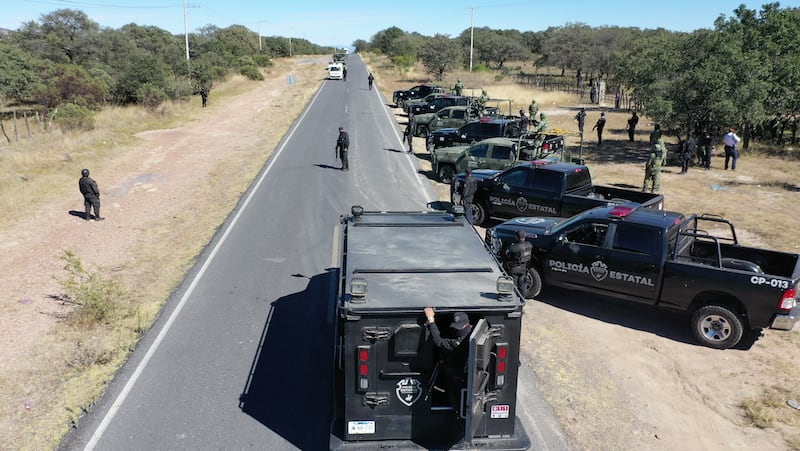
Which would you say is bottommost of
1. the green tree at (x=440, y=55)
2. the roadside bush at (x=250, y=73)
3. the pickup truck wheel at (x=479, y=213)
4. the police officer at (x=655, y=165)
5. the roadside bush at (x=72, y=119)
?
the pickup truck wheel at (x=479, y=213)

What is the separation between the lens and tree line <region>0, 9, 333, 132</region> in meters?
37.6

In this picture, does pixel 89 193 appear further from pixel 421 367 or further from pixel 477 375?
pixel 477 375

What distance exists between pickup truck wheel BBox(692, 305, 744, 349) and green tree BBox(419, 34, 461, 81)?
54862 millimetres

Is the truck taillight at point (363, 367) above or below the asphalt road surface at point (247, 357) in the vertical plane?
above

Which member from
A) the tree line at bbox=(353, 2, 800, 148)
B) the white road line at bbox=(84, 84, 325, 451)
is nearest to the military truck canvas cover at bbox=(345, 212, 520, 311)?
the white road line at bbox=(84, 84, 325, 451)

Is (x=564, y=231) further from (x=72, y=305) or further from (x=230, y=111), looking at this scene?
(x=230, y=111)

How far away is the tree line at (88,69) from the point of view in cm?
3762

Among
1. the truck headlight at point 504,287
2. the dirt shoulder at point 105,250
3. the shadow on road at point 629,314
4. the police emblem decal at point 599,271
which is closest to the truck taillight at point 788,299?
the shadow on road at point 629,314

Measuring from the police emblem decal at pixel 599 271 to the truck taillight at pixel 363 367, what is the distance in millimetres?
5592

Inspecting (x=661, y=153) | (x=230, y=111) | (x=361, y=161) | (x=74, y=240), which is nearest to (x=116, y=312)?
(x=74, y=240)

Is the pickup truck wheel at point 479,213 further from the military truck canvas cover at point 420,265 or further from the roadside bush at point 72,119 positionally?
the roadside bush at point 72,119

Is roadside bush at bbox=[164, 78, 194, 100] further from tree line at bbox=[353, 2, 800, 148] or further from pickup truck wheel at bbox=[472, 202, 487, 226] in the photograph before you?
pickup truck wheel at bbox=[472, 202, 487, 226]

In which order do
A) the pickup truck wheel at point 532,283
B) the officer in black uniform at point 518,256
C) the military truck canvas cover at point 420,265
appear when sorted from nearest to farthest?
the military truck canvas cover at point 420,265 < the officer in black uniform at point 518,256 < the pickup truck wheel at point 532,283

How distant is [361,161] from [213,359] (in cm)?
1558
